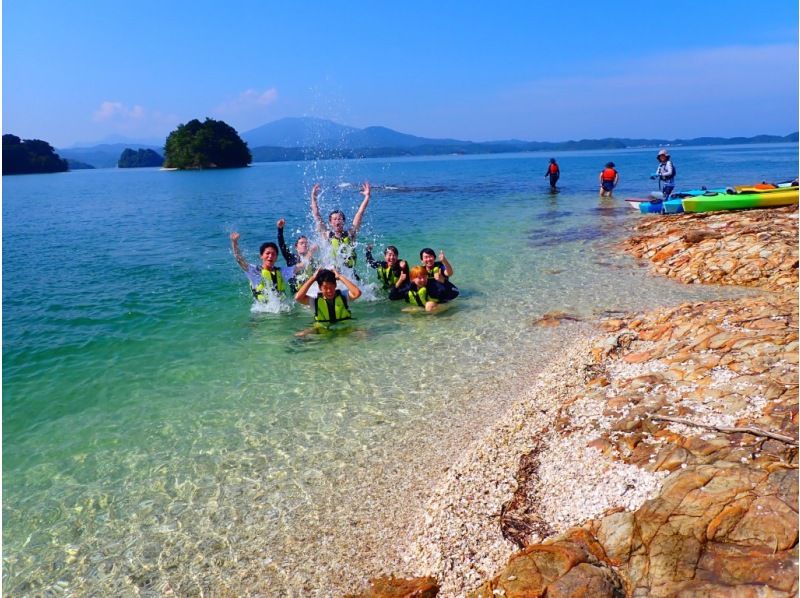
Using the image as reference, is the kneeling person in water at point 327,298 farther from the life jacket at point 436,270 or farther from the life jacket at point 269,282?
the life jacket at point 436,270

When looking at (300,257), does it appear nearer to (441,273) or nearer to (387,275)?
(387,275)

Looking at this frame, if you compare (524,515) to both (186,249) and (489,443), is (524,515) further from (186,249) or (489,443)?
(186,249)

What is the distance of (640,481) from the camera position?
4.47 meters

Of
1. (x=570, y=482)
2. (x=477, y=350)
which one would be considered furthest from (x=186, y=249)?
(x=570, y=482)

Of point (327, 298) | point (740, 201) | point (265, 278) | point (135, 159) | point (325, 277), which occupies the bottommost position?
point (327, 298)

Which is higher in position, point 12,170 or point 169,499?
point 12,170

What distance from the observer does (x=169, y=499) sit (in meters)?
5.52

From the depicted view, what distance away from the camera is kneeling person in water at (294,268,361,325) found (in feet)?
34.0

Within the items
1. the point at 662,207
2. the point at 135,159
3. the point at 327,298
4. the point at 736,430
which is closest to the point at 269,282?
the point at 327,298

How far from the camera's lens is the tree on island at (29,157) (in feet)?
409

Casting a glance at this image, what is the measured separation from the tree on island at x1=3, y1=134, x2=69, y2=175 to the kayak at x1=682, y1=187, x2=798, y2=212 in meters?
147

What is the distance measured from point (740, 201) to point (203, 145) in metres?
124

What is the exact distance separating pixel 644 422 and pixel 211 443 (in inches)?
199

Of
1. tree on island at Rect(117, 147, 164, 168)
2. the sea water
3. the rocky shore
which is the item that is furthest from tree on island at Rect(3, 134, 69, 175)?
the rocky shore
